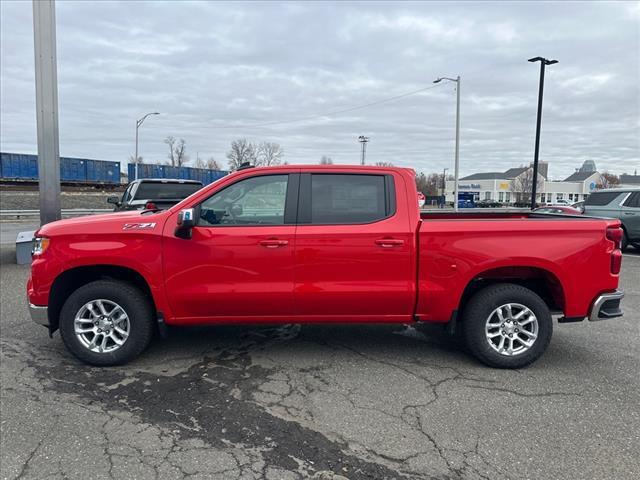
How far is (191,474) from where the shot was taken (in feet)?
9.29

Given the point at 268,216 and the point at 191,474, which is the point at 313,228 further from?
the point at 191,474

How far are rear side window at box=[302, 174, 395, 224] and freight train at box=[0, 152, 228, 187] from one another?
1726 inches

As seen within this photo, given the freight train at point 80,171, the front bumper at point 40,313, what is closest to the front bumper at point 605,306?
the front bumper at point 40,313

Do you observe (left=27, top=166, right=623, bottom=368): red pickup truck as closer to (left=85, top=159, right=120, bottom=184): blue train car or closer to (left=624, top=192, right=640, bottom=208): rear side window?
(left=624, top=192, right=640, bottom=208): rear side window

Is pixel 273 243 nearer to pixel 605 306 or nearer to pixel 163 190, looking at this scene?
pixel 605 306

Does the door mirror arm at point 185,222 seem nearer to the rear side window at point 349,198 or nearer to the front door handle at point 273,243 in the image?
the front door handle at point 273,243

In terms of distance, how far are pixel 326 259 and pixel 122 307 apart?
6.21 ft

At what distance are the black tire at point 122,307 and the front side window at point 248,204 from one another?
94 centimetres

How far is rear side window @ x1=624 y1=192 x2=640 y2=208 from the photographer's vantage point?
12.5 metres

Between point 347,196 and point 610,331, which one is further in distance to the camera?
point 610,331

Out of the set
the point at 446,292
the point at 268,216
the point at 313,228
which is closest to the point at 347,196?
the point at 313,228

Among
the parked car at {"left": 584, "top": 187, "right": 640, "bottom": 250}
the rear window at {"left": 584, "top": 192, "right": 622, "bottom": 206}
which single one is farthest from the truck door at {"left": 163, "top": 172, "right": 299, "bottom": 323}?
the rear window at {"left": 584, "top": 192, "right": 622, "bottom": 206}

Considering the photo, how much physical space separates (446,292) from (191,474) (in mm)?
2595

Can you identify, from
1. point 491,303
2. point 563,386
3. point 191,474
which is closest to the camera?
point 191,474
